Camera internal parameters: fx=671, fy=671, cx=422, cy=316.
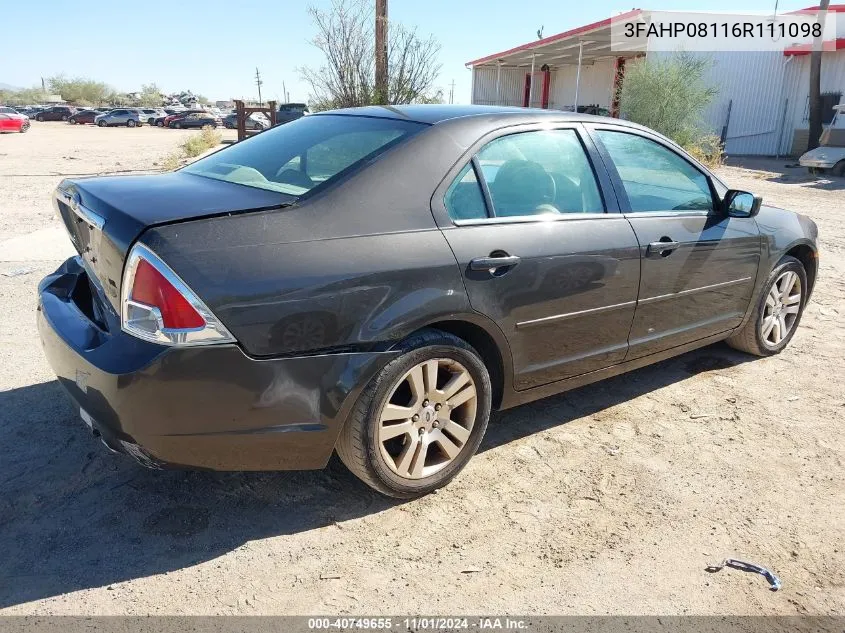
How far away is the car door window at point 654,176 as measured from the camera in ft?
11.8

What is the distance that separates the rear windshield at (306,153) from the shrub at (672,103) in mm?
18169

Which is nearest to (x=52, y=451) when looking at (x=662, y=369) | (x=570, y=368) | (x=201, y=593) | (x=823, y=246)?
(x=201, y=593)

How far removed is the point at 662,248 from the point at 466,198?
1268 mm

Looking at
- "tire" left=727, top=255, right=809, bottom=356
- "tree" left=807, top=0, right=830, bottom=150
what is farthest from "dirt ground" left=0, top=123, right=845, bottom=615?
"tree" left=807, top=0, right=830, bottom=150

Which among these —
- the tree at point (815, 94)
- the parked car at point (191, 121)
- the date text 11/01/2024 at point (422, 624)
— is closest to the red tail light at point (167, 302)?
the date text 11/01/2024 at point (422, 624)

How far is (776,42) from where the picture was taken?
25.6 metres

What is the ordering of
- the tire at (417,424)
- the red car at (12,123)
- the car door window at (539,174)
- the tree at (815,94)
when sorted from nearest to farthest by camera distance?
the tire at (417,424) → the car door window at (539,174) → the tree at (815,94) → the red car at (12,123)

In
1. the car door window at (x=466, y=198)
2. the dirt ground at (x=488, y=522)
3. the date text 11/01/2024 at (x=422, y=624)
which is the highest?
the car door window at (x=466, y=198)

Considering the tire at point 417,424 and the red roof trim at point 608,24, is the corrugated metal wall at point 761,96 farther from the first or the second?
the tire at point 417,424

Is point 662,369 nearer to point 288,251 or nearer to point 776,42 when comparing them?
point 288,251

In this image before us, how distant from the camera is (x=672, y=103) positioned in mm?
19938

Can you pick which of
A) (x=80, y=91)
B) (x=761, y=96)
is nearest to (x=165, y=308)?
(x=761, y=96)

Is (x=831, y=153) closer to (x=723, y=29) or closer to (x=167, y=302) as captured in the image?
(x=723, y=29)

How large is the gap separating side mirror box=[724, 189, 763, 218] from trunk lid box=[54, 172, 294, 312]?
2.76m
